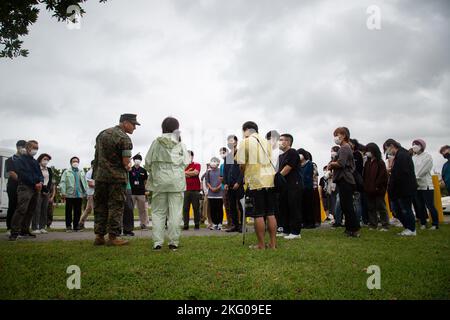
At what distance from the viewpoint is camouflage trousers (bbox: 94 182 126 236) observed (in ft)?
20.2

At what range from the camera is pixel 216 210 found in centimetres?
1063

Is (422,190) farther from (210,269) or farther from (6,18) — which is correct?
(6,18)

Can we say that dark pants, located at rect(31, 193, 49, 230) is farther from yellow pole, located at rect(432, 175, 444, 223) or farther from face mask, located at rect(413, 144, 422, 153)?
yellow pole, located at rect(432, 175, 444, 223)

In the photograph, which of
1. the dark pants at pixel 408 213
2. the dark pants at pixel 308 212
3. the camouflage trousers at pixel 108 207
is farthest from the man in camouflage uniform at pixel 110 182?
the dark pants at pixel 408 213

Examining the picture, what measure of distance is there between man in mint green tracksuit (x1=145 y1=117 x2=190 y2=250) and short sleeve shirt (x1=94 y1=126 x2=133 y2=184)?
0.64m

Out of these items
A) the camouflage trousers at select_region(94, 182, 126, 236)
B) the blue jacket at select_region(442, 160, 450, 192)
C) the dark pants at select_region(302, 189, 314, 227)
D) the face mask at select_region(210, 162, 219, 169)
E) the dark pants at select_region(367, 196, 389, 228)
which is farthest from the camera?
the face mask at select_region(210, 162, 219, 169)

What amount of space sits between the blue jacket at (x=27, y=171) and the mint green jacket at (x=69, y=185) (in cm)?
197

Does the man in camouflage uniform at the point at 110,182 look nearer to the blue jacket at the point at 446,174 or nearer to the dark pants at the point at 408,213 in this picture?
the dark pants at the point at 408,213

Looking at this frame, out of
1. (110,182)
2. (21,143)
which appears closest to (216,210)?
(110,182)

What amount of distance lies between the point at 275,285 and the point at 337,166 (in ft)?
14.6

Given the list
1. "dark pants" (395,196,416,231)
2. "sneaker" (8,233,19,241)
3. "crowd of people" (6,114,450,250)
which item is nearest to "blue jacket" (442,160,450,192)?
"crowd of people" (6,114,450,250)

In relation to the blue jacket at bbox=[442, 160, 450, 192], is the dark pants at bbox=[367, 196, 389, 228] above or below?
below

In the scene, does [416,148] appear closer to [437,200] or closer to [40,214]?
[437,200]

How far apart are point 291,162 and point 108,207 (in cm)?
380
